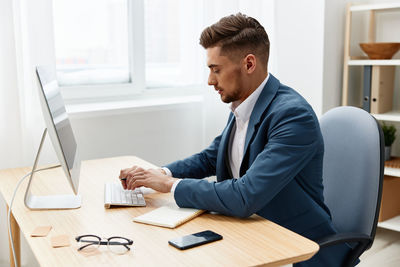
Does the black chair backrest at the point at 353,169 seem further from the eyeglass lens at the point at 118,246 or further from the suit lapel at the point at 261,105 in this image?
the eyeglass lens at the point at 118,246

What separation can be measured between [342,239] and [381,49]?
1.73 m

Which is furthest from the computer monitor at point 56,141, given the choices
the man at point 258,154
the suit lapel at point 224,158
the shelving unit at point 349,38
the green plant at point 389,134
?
the green plant at point 389,134

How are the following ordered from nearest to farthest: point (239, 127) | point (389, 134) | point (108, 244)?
1. point (108, 244)
2. point (239, 127)
3. point (389, 134)

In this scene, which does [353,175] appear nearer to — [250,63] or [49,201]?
[250,63]

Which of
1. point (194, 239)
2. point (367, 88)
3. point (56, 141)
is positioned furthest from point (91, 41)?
point (194, 239)

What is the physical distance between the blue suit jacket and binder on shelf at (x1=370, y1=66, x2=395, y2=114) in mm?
1459

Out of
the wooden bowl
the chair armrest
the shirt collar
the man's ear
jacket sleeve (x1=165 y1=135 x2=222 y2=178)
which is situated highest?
the wooden bowl

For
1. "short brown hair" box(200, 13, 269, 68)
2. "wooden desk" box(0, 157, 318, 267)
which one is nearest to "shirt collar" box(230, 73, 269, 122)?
"short brown hair" box(200, 13, 269, 68)

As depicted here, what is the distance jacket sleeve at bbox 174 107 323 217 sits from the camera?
135cm

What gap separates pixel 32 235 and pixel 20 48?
114 cm

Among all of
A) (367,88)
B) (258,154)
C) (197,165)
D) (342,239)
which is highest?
(367,88)

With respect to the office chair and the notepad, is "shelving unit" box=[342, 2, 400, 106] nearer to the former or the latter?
the office chair

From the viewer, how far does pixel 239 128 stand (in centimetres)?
169

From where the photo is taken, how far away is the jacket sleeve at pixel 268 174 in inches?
53.3
